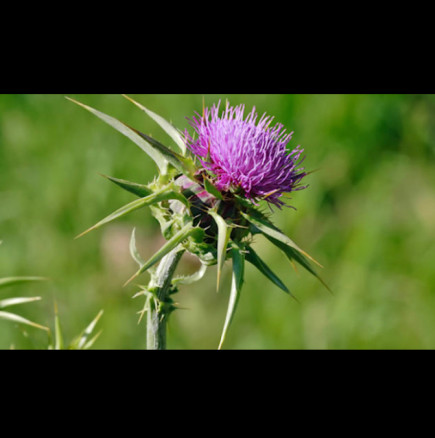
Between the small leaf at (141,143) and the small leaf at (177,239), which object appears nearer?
the small leaf at (177,239)

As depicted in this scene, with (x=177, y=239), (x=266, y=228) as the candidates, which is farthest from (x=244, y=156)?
(x=177, y=239)

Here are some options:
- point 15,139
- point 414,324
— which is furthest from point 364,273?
point 15,139

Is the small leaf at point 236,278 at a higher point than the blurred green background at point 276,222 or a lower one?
lower

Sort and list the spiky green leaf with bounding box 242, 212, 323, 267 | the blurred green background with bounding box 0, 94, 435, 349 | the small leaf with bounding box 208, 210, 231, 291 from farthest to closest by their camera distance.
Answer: the blurred green background with bounding box 0, 94, 435, 349
the spiky green leaf with bounding box 242, 212, 323, 267
the small leaf with bounding box 208, 210, 231, 291

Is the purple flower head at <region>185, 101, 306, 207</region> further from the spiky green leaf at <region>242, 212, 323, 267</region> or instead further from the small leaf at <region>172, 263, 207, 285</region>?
the small leaf at <region>172, 263, 207, 285</region>

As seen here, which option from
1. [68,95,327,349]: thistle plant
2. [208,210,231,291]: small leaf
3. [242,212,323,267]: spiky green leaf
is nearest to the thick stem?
[68,95,327,349]: thistle plant

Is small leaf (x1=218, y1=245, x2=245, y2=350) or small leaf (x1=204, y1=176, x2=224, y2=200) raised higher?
small leaf (x1=204, y1=176, x2=224, y2=200)

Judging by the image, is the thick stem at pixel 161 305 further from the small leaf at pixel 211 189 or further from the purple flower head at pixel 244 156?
the purple flower head at pixel 244 156

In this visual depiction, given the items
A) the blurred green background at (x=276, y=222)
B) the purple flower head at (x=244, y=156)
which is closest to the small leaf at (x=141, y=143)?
the purple flower head at (x=244, y=156)
